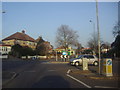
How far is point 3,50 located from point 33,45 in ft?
89.2

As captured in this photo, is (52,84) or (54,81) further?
(54,81)

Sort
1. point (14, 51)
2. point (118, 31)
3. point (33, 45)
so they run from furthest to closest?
point (33, 45) → point (14, 51) → point (118, 31)

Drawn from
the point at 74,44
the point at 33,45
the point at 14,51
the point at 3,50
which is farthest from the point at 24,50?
the point at 33,45

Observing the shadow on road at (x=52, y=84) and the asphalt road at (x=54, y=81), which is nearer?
the shadow on road at (x=52, y=84)

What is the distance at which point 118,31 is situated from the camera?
58.7 metres

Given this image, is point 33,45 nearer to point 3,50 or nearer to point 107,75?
point 3,50

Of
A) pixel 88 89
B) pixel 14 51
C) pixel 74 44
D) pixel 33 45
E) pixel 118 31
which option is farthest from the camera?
pixel 33 45

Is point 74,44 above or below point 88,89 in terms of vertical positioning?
above

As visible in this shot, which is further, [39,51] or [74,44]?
[39,51]

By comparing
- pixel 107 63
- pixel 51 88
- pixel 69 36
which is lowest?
pixel 51 88

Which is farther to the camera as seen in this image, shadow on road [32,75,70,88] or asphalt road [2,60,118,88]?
asphalt road [2,60,118,88]

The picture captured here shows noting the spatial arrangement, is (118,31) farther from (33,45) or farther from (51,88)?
(33,45)

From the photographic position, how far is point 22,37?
108312mm

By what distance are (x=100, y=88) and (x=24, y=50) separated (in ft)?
230
